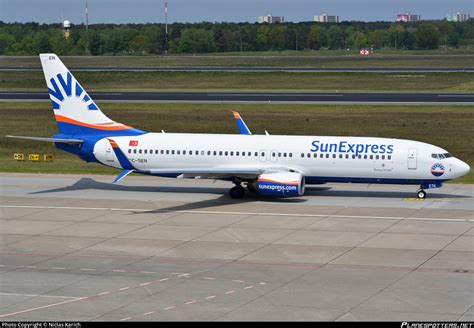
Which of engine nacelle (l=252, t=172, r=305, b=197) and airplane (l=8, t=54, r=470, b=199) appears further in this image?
airplane (l=8, t=54, r=470, b=199)

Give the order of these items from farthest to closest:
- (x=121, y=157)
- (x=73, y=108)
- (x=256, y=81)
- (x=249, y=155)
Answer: (x=256, y=81)
(x=73, y=108)
(x=249, y=155)
(x=121, y=157)

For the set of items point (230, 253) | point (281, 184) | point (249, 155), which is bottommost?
point (230, 253)

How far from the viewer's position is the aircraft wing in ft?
168

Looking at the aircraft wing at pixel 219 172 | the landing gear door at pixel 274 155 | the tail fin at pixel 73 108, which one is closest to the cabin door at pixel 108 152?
the tail fin at pixel 73 108

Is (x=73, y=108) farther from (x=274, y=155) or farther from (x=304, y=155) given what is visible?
(x=304, y=155)

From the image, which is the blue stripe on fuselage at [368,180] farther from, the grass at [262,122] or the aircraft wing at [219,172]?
the grass at [262,122]

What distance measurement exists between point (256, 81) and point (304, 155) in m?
82.6

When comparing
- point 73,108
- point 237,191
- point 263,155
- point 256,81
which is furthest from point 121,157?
point 256,81

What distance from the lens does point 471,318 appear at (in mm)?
29625

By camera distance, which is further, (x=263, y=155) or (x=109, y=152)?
(x=109, y=152)

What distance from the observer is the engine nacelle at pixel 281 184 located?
50.5 meters

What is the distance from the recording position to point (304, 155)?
52469 mm

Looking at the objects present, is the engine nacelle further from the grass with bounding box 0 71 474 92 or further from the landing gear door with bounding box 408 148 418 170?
the grass with bounding box 0 71 474 92

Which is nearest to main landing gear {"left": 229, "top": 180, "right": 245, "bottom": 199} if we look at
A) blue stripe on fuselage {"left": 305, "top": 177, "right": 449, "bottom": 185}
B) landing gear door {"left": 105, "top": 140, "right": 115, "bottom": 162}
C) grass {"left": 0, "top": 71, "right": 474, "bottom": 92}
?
blue stripe on fuselage {"left": 305, "top": 177, "right": 449, "bottom": 185}
